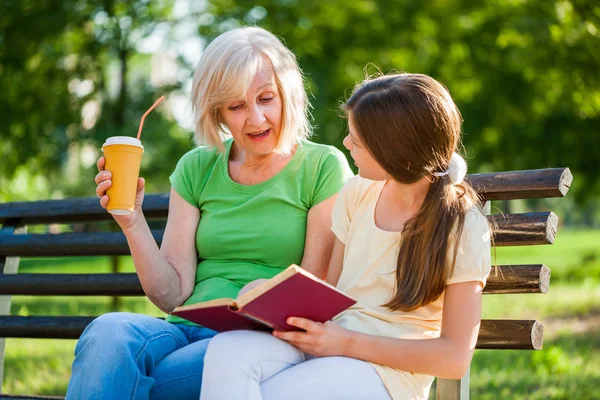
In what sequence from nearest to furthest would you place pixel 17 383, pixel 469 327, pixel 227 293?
pixel 469 327
pixel 227 293
pixel 17 383

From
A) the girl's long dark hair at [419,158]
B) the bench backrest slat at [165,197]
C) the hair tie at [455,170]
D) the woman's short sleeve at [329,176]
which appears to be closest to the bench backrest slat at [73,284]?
the bench backrest slat at [165,197]

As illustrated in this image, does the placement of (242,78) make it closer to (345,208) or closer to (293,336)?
(345,208)

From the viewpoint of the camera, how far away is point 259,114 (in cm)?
295

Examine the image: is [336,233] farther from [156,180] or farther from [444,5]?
[444,5]

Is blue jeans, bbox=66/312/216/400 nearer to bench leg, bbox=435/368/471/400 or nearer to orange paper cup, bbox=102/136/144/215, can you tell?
orange paper cup, bbox=102/136/144/215

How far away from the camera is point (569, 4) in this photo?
7176mm

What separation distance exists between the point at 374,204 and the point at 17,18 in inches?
288

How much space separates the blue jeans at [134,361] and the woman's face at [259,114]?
75 cm

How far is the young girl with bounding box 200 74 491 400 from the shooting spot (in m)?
2.29

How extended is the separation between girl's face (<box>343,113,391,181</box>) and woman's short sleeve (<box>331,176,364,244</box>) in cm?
25

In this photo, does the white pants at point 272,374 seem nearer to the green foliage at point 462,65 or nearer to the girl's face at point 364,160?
the girl's face at point 364,160

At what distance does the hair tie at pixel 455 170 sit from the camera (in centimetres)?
248

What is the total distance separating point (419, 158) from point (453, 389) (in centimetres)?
84

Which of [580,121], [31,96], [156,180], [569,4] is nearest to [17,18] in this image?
[31,96]
